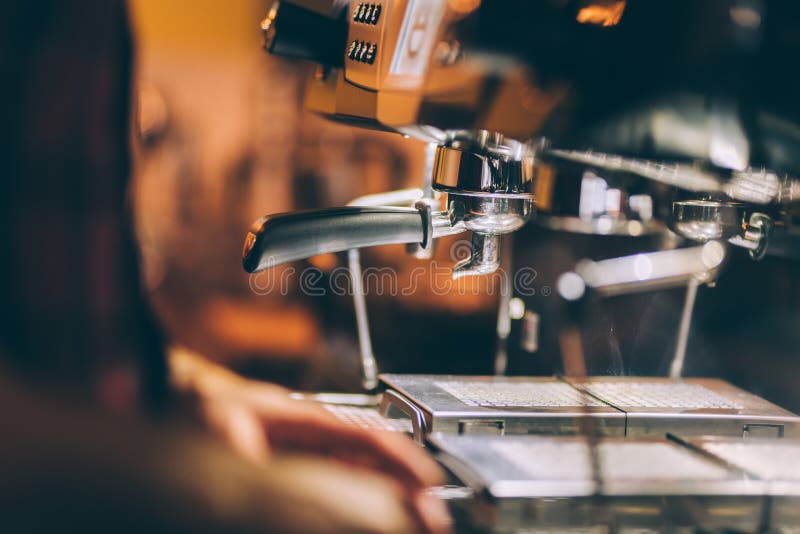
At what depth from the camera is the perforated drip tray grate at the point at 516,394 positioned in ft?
2.23

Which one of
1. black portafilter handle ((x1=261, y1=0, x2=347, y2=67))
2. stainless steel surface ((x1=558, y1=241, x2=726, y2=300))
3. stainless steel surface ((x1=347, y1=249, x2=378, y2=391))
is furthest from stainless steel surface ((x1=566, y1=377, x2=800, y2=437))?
black portafilter handle ((x1=261, y1=0, x2=347, y2=67))

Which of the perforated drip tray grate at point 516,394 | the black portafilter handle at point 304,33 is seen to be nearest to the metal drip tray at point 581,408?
the perforated drip tray grate at point 516,394

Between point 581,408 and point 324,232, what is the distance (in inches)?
10.6

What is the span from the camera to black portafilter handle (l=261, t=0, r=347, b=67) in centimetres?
67

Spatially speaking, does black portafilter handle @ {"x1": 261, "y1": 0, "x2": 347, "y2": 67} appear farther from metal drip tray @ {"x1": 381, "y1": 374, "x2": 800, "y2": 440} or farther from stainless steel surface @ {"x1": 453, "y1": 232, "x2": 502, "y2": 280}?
metal drip tray @ {"x1": 381, "y1": 374, "x2": 800, "y2": 440}

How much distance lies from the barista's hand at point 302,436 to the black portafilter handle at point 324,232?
0.11 meters

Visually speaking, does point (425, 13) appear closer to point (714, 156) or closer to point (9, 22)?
point (714, 156)

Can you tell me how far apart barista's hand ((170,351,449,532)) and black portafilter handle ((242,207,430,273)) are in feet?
0.38

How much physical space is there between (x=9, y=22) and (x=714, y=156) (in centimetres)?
52

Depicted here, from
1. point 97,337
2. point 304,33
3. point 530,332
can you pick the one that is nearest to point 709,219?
point 530,332

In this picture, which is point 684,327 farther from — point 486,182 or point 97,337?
point 97,337

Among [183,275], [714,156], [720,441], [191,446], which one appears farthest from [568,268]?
[183,275]

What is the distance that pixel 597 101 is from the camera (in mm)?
471

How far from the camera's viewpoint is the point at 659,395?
29.0 inches
